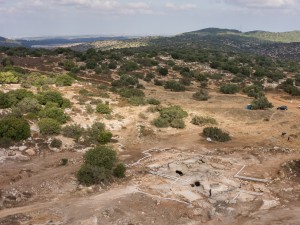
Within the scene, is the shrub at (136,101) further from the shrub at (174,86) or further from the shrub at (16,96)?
the shrub at (174,86)

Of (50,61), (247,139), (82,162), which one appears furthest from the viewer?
(50,61)

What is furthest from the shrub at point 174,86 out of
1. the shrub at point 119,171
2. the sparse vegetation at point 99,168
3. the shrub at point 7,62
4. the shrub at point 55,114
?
the shrub at point 119,171

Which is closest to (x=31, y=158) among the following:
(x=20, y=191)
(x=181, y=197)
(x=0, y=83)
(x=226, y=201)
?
(x=20, y=191)

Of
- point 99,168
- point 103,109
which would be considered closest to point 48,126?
point 103,109

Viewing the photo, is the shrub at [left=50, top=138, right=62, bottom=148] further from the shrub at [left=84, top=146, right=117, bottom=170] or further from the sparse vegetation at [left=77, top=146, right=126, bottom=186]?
the shrub at [left=84, top=146, right=117, bottom=170]

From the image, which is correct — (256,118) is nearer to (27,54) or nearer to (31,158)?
(31,158)

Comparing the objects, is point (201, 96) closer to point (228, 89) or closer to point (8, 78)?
point (228, 89)
